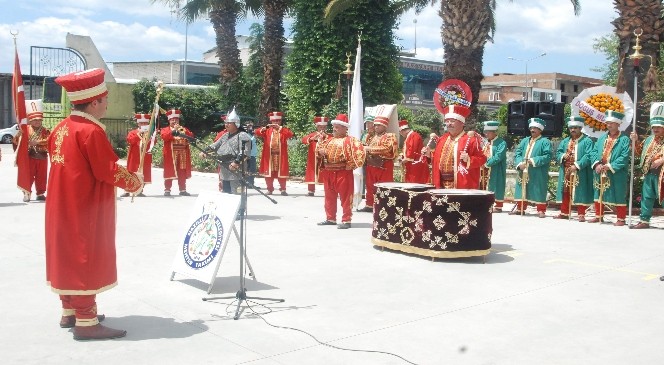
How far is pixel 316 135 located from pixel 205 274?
909 centimetres

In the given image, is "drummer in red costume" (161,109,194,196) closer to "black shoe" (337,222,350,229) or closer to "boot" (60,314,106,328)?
"black shoe" (337,222,350,229)

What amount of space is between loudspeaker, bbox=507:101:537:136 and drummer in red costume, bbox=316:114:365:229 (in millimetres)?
5681

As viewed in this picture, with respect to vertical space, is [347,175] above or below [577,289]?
above

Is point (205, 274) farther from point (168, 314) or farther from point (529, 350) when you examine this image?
point (529, 350)

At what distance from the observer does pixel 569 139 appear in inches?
541

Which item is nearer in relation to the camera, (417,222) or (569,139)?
(417,222)

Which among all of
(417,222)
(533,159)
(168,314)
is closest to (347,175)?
(417,222)

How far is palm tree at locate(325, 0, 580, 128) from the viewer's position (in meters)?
18.1

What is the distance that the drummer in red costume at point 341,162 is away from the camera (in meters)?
11.3

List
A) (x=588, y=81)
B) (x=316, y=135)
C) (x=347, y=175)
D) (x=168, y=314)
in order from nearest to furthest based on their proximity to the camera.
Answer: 1. (x=168, y=314)
2. (x=347, y=175)
3. (x=316, y=135)
4. (x=588, y=81)

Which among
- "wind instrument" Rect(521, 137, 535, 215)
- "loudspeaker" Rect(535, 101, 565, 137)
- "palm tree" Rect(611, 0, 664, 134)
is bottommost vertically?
"wind instrument" Rect(521, 137, 535, 215)

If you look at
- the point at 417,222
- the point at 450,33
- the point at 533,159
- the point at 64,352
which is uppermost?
the point at 450,33

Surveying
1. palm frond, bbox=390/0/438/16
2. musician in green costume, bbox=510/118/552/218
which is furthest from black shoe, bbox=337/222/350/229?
palm frond, bbox=390/0/438/16

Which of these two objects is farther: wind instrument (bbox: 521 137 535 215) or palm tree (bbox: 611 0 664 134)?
palm tree (bbox: 611 0 664 134)
